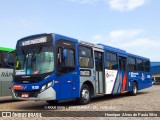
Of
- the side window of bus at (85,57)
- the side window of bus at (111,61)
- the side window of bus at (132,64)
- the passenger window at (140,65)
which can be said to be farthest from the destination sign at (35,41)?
the passenger window at (140,65)

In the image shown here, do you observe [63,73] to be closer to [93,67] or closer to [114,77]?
[93,67]

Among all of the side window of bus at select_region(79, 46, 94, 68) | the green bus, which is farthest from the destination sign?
the green bus

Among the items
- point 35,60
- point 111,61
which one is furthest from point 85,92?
point 111,61

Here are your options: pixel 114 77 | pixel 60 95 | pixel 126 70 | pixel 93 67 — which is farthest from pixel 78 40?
A: pixel 126 70

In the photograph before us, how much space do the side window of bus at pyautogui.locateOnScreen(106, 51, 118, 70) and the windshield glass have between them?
5.20 meters

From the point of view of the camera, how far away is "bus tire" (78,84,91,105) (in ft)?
43.7

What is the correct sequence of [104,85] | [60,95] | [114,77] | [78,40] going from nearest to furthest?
1. [60,95]
2. [78,40]
3. [104,85]
4. [114,77]

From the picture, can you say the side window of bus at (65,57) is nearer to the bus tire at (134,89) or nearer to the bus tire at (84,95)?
the bus tire at (84,95)

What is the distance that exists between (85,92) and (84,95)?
0.17m

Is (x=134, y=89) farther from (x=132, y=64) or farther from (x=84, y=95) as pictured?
(x=84, y=95)

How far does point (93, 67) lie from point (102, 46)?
1896 millimetres

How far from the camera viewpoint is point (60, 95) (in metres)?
11.8

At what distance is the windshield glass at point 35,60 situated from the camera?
1170cm

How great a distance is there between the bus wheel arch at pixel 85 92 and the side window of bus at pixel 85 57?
2.88ft
